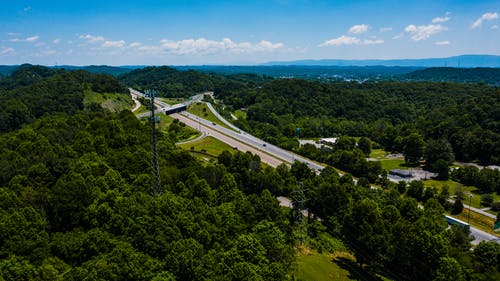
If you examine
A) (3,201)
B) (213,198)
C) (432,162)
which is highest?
(3,201)

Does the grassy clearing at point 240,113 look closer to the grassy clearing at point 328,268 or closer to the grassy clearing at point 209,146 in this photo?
the grassy clearing at point 209,146

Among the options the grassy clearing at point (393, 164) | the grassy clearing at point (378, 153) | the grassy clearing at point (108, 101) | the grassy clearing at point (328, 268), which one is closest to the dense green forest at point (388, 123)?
the grassy clearing at point (378, 153)

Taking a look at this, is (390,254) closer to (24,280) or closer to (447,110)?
(24,280)

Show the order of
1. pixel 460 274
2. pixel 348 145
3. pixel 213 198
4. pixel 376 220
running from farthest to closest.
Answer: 1. pixel 348 145
2. pixel 213 198
3. pixel 376 220
4. pixel 460 274

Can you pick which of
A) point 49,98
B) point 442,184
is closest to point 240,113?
point 49,98

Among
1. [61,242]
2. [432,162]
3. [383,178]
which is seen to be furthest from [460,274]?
[432,162]

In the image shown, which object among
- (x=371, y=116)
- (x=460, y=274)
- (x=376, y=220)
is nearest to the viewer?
(x=460, y=274)

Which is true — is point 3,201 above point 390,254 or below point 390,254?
above
